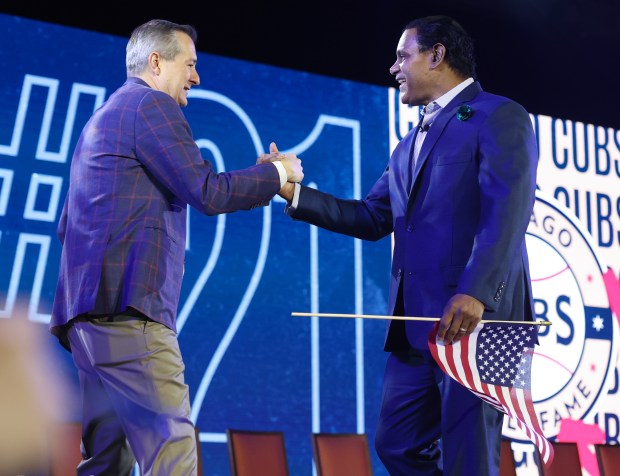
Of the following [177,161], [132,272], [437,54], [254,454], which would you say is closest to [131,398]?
[132,272]

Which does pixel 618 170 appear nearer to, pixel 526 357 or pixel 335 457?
pixel 335 457

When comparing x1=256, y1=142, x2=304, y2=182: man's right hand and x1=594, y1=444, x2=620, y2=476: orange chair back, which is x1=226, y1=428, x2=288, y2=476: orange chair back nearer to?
x1=256, y1=142, x2=304, y2=182: man's right hand

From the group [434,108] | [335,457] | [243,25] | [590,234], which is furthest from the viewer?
[590,234]

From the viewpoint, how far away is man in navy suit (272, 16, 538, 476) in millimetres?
2303

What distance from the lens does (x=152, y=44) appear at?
2475 mm

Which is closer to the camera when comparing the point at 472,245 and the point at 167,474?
the point at 167,474

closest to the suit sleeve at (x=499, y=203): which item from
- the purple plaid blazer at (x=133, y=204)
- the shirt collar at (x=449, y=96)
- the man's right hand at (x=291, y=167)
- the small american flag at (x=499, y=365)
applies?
the small american flag at (x=499, y=365)

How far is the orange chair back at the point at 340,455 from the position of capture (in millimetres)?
3727

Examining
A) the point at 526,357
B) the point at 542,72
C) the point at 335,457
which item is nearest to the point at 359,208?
the point at 526,357

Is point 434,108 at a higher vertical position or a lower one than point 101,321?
higher

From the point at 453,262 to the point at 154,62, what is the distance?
104 cm

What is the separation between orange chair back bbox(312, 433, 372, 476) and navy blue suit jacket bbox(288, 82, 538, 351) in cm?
137

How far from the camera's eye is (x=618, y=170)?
535 centimetres

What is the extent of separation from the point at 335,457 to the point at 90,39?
90.7 inches
